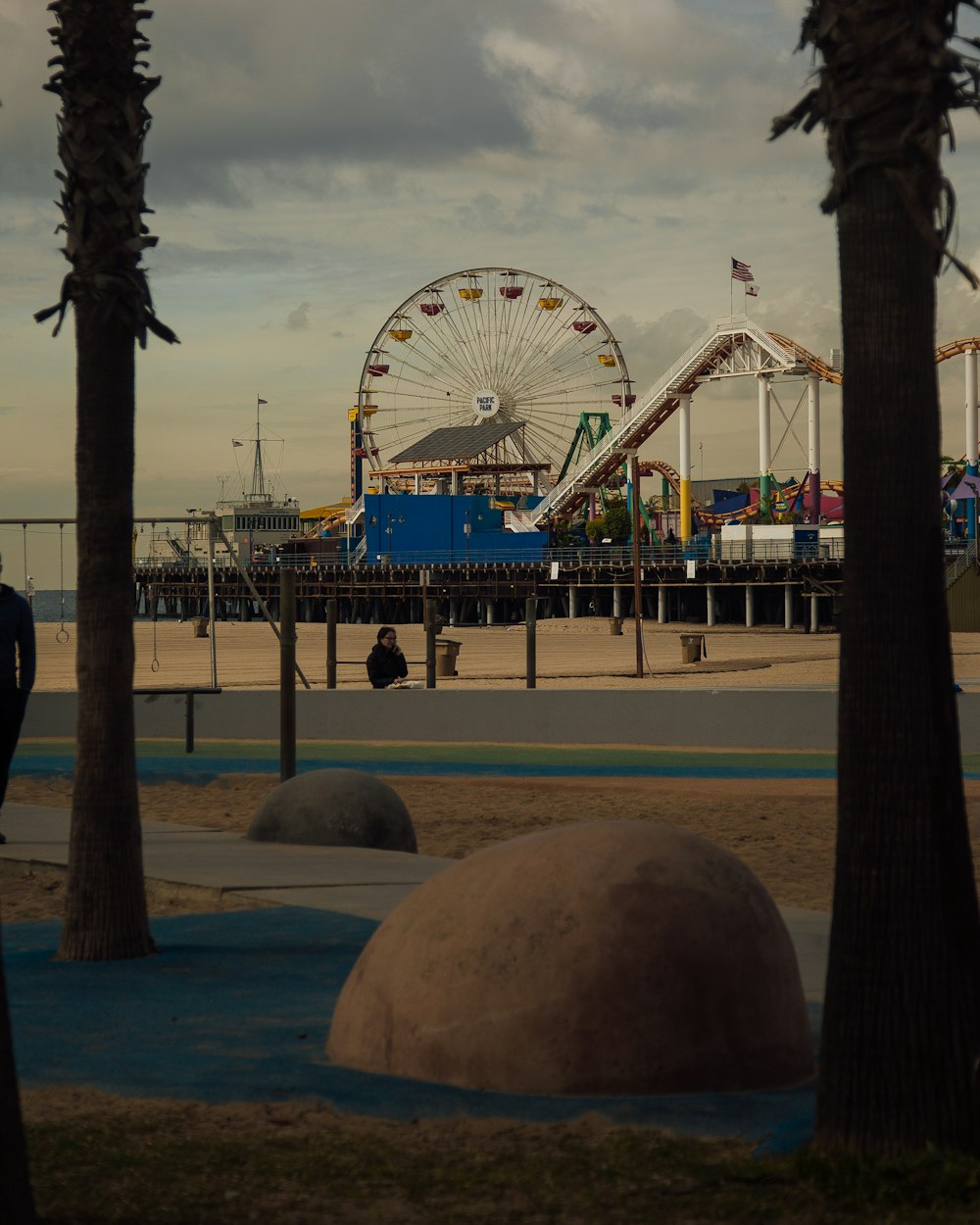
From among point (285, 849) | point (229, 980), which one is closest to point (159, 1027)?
point (229, 980)

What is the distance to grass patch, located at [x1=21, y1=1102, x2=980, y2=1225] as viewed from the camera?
13.0ft

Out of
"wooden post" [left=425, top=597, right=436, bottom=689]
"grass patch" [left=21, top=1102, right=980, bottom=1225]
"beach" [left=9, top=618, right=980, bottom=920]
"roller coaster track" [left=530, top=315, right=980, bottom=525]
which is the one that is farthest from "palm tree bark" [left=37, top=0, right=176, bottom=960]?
"roller coaster track" [left=530, top=315, right=980, bottom=525]

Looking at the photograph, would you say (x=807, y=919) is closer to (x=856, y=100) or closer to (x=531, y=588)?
(x=856, y=100)

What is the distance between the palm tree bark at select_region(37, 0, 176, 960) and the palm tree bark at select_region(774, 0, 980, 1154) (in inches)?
147

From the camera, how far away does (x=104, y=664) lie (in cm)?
731

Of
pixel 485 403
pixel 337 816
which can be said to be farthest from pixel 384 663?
pixel 485 403

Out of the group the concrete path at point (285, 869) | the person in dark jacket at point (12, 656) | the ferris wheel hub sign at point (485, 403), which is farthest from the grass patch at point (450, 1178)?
the ferris wheel hub sign at point (485, 403)

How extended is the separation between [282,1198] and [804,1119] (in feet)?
5.01

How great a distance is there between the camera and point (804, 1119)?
15.6ft

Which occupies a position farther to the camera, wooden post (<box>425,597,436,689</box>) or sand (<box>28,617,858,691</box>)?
sand (<box>28,617,858,691</box>)

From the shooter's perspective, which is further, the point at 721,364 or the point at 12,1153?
the point at 721,364

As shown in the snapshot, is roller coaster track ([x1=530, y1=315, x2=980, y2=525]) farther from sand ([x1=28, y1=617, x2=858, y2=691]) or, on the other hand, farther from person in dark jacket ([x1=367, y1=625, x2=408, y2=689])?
person in dark jacket ([x1=367, y1=625, x2=408, y2=689])

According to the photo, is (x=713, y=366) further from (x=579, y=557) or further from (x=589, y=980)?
(x=589, y=980)

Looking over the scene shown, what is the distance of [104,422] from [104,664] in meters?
1.03
